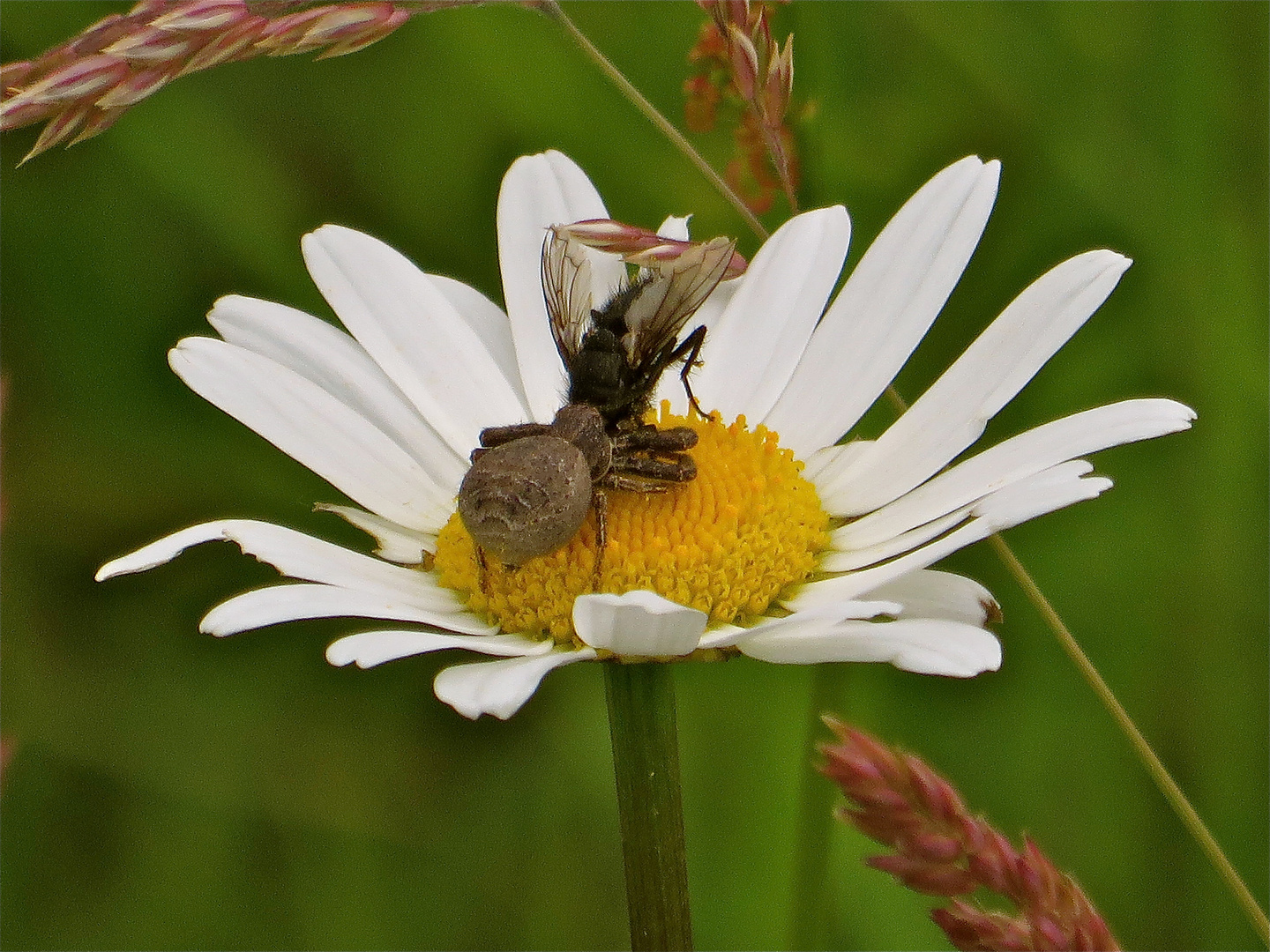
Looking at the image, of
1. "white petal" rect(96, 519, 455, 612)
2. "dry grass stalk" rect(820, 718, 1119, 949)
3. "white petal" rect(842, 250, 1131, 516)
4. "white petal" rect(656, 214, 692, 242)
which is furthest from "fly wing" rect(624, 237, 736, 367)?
"dry grass stalk" rect(820, 718, 1119, 949)

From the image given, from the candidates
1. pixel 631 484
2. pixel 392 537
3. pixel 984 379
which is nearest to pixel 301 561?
pixel 392 537

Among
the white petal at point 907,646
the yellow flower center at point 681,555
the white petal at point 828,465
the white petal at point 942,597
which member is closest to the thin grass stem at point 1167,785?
the white petal at point 942,597

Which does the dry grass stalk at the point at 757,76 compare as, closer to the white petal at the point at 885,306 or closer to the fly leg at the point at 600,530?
the white petal at the point at 885,306

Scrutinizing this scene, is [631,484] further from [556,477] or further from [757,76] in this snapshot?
[757,76]

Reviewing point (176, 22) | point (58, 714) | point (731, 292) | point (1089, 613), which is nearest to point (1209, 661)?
point (1089, 613)

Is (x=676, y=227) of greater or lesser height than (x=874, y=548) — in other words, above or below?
above

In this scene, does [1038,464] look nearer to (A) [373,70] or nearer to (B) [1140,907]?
(B) [1140,907]
